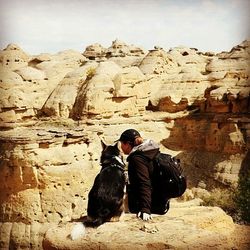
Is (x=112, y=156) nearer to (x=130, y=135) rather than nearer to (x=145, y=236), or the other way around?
(x=130, y=135)

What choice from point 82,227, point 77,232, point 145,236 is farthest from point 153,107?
point 145,236

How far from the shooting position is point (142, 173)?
4.56m

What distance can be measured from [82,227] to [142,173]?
2.81ft

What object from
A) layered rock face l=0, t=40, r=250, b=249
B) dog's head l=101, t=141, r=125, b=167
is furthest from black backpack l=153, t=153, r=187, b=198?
layered rock face l=0, t=40, r=250, b=249

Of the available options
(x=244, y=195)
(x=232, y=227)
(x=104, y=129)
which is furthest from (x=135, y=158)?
(x=104, y=129)

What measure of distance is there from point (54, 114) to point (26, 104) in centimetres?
166

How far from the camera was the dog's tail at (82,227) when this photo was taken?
4414 mm

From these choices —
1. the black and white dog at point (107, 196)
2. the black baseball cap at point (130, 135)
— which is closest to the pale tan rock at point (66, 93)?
the black and white dog at point (107, 196)

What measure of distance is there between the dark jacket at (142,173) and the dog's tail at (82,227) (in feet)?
1.55

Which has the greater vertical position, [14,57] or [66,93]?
[14,57]

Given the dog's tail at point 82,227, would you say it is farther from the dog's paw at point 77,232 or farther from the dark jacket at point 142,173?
the dark jacket at point 142,173

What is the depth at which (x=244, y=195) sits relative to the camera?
54.0 feet

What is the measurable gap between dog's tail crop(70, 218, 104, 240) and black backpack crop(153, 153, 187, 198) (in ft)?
2.48

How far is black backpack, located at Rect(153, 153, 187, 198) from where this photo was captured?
466cm
